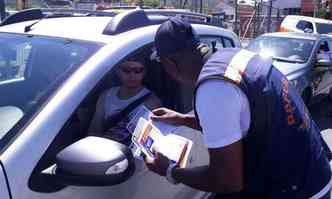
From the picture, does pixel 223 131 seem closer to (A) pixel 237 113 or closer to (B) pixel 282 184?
(A) pixel 237 113

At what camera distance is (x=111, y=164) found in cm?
176

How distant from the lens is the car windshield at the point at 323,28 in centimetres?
2109

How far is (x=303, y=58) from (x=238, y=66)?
683 cm

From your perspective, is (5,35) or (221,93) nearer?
(221,93)

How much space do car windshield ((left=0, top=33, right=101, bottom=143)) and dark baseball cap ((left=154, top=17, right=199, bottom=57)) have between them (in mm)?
420

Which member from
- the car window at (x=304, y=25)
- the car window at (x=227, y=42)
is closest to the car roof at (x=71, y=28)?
the car window at (x=227, y=42)

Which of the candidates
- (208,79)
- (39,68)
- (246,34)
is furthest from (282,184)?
(246,34)

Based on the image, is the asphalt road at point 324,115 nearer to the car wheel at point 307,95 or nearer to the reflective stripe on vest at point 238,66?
the car wheel at point 307,95

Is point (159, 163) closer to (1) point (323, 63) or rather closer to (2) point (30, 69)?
(2) point (30, 69)

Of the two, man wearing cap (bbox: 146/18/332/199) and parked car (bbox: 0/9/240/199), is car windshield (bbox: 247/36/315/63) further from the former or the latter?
man wearing cap (bbox: 146/18/332/199)

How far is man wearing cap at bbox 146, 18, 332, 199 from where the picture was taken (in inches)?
65.3

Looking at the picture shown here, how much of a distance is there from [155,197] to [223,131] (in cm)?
89

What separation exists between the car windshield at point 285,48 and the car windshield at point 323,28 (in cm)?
1279

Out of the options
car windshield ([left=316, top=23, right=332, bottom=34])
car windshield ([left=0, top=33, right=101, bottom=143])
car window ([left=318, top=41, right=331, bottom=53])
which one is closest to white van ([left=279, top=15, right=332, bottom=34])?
car windshield ([left=316, top=23, right=332, bottom=34])
